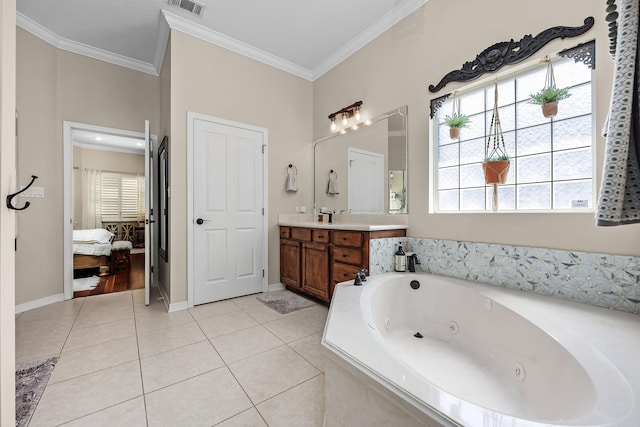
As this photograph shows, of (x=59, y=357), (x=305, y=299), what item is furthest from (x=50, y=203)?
(x=305, y=299)

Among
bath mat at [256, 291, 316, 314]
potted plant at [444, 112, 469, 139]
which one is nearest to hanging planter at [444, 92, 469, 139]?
potted plant at [444, 112, 469, 139]

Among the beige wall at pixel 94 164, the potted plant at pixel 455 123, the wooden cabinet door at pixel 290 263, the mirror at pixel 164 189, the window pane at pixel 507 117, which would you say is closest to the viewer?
the window pane at pixel 507 117

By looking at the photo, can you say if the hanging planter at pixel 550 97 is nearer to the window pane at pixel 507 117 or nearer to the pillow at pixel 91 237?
the window pane at pixel 507 117

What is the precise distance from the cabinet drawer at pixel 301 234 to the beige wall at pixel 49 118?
2641mm

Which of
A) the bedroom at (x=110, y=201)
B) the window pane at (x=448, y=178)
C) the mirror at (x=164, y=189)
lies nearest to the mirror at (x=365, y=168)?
→ the window pane at (x=448, y=178)

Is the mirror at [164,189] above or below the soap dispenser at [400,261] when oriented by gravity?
above

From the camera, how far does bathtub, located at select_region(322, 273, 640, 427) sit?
709 mm

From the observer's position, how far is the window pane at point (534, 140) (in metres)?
1.81

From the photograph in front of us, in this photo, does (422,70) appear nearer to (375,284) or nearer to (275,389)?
(375,284)

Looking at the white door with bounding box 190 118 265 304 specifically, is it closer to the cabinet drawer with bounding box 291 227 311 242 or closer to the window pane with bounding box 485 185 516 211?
the cabinet drawer with bounding box 291 227 311 242

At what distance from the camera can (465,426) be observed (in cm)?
60

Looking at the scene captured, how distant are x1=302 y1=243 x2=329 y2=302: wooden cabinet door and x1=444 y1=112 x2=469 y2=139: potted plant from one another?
5.03ft

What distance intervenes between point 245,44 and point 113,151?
208 inches

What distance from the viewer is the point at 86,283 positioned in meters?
3.83
